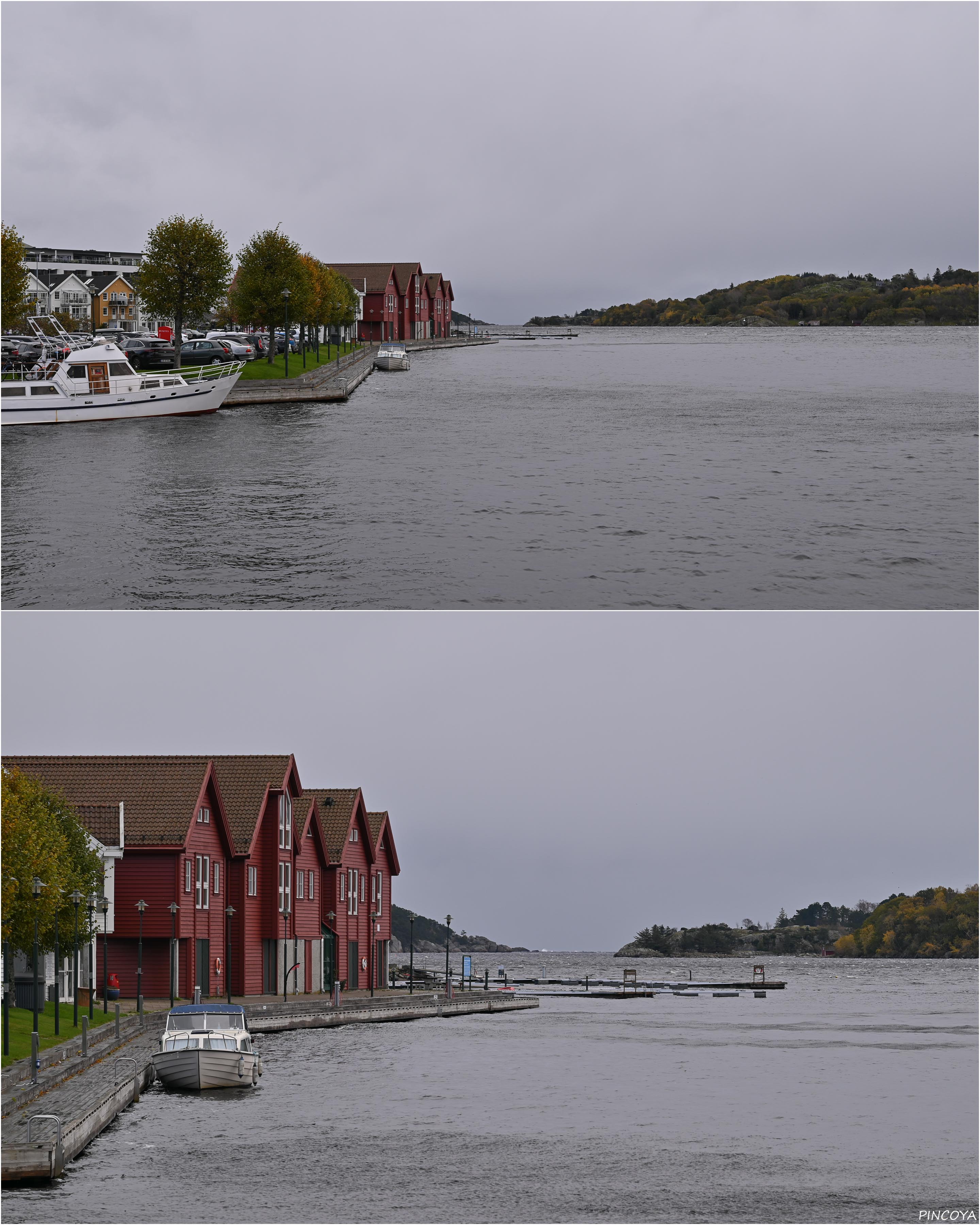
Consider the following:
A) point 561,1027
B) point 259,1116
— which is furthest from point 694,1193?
point 561,1027

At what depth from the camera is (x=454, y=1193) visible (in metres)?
27.1

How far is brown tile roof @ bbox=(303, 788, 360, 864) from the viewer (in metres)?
74.8

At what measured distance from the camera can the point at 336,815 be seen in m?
76.4

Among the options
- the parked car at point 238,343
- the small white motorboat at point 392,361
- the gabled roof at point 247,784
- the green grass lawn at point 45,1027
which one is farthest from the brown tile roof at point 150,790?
the small white motorboat at point 392,361

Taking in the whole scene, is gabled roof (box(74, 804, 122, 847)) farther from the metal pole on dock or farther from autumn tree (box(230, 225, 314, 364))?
autumn tree (box(230, 225, 314, 364))

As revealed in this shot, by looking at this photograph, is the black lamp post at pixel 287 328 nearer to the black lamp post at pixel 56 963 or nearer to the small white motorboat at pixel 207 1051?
the black lamp post at pixel 56 963

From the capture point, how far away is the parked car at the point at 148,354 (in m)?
97.8

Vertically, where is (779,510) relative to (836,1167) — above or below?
above

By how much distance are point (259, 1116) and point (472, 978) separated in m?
69.7

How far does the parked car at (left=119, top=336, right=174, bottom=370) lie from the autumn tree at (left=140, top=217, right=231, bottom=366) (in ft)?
2.67

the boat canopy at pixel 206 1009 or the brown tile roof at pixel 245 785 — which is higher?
the brown tile roof at pixel 245 785

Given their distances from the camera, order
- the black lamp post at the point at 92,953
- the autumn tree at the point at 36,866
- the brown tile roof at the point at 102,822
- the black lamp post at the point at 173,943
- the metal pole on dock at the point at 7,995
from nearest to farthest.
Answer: the metal pole on dock at the point at 7,995
the autumn tree at the point at 36,866
the black lamp post at the point at 92,953
the black lamp post at the point at 173,943
the brown tile roof at the point at 102,822

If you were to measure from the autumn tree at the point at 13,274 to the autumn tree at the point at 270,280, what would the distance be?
1865cm

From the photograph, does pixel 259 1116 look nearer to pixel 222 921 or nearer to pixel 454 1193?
pixel 454 1193
